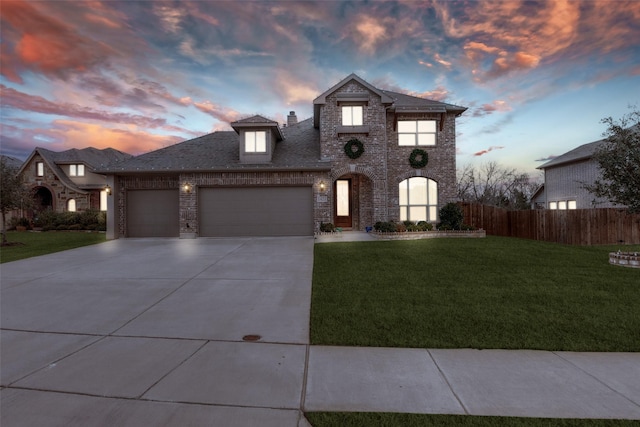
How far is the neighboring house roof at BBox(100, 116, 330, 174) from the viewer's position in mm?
15500

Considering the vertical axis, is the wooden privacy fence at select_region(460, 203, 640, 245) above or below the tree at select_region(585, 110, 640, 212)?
below

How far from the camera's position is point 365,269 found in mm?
8234

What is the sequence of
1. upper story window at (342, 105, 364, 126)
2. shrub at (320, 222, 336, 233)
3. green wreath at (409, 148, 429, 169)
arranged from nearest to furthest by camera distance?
1. shrub at (320, 222, 336, 233)
2. upper story window at (342, 105, 364, 126)
3. green wreath at (409, 148, 429, 169)

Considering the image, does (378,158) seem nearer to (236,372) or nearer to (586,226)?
(586,226)

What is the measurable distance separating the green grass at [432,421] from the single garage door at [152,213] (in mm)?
15885

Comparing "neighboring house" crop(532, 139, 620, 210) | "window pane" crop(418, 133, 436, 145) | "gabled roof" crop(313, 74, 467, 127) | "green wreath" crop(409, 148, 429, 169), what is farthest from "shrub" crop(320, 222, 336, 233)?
"neighboring house" crop(532, 139, 620, 210)

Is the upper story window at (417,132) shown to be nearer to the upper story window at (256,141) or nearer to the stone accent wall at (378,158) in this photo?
the stone accent wall at (378,158)

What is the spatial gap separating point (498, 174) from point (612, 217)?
991 inches

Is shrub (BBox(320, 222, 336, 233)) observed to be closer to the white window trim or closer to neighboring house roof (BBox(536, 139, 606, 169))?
the white window trim

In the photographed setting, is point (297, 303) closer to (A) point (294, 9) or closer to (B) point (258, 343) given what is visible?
(B) point (258, 343)

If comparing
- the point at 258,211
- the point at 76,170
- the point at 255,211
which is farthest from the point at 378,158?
the point at 76,170

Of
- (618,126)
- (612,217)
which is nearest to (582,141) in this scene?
(612,217)

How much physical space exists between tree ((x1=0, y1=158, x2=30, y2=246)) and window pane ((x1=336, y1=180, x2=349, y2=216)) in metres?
17.6

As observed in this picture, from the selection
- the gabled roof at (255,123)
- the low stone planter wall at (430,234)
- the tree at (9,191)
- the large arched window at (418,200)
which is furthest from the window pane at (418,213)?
the tree at (9,191)
